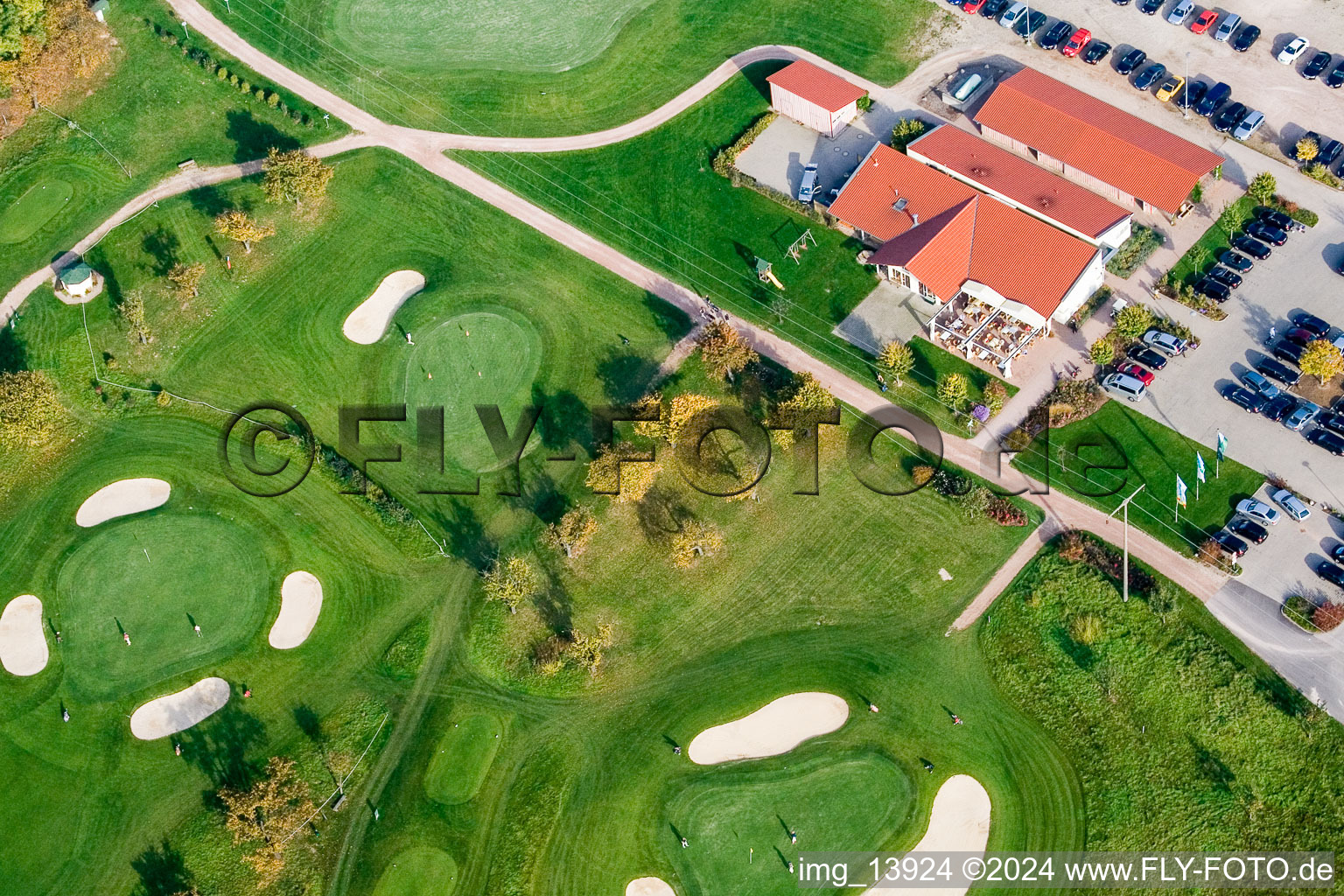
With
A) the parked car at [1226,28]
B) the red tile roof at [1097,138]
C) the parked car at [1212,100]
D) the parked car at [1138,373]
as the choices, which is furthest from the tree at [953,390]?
the parked car at [1226,28]

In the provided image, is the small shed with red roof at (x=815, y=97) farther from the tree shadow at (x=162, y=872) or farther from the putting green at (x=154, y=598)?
the tree shadow at (x=162, y=872)

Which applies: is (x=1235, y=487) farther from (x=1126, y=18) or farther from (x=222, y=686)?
(x=222, y=686)

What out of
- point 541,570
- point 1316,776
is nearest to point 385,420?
point 541,570

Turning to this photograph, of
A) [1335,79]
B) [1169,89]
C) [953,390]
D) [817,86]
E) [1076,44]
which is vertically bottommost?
[953,390]

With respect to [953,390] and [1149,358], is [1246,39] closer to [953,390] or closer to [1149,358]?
[1149,358]

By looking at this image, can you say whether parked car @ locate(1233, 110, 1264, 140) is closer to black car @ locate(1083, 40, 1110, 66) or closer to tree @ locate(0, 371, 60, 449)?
black car @ locate(1083, 40, 1110, 66)

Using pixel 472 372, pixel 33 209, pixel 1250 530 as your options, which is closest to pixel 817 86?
pixel 472 372
